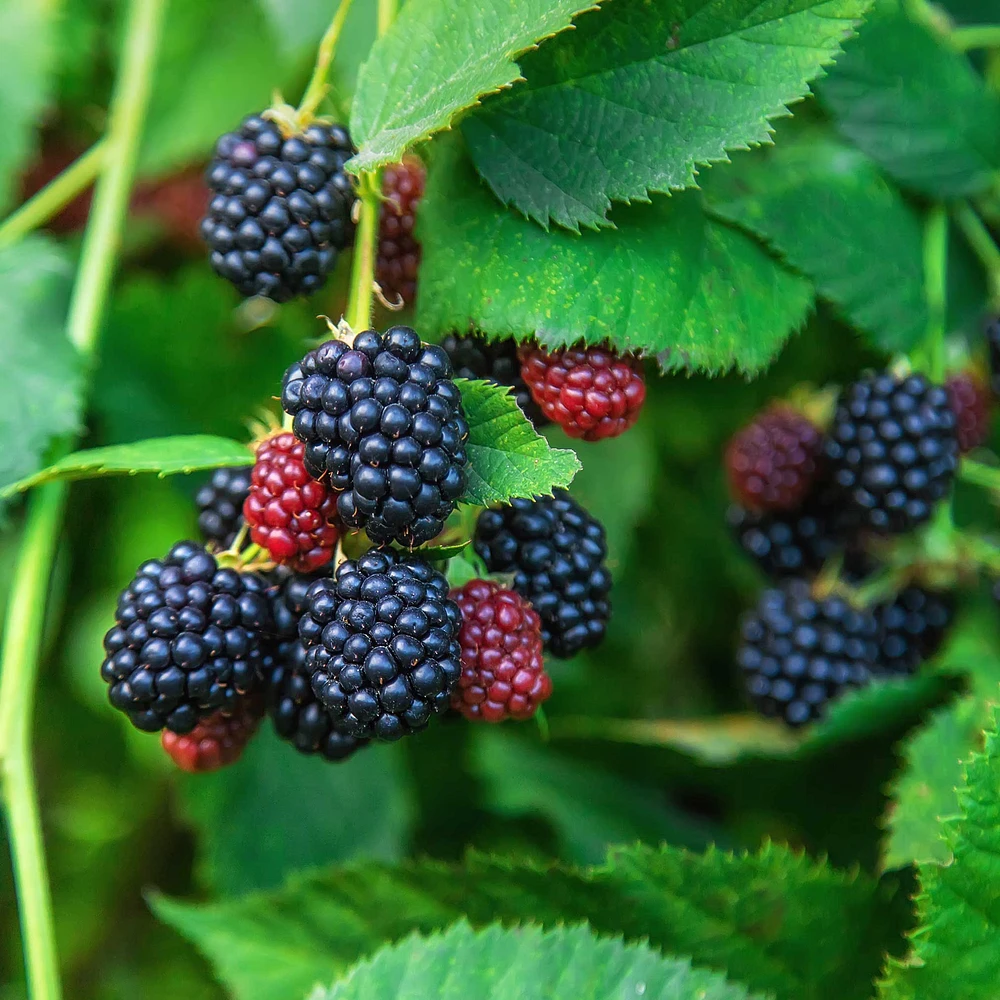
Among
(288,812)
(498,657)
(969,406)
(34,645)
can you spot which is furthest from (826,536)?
(34,645)

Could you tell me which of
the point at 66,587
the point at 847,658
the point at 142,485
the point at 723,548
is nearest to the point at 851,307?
the point at 847,658

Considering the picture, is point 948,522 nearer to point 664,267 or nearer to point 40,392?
point 664,267

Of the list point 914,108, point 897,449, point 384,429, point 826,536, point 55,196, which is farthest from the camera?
point 55,196

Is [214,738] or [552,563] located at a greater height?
[552,563]

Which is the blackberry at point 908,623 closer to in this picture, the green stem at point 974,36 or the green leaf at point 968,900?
the green leaf at point 968,900

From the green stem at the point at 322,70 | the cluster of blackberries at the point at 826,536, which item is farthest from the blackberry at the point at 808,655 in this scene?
the green stem at the point at 322,70

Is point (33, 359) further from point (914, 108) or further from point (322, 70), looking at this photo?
point (914, 108)

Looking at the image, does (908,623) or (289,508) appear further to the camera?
(908,623)

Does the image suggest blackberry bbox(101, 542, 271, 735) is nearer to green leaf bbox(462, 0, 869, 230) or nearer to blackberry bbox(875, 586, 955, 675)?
green leaf bbox(462, 0, 869, 230)
